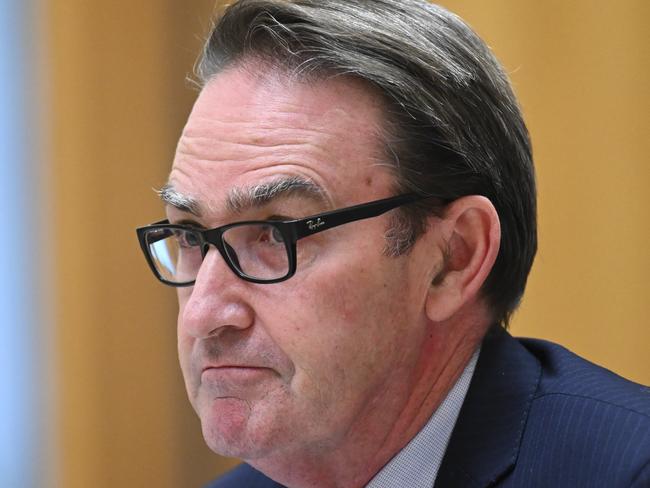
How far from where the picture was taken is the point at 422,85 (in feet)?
5.09

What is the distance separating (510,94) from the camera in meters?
1.70

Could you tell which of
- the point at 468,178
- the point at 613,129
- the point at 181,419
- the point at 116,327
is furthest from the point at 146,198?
the point at 468,178

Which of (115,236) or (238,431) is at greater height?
(115,236)

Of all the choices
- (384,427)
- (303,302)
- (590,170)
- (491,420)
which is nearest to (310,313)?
(303,302)

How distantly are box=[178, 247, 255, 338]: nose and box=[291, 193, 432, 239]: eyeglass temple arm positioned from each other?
13cm

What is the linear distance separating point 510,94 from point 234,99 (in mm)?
494

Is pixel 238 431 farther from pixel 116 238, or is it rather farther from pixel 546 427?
pixel 116 238

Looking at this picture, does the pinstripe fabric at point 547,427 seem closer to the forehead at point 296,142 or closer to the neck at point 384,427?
the neck at point 384,427

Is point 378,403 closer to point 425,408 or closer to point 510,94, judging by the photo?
point 425,408

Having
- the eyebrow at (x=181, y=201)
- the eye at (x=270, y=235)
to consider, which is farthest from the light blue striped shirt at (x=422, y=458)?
the eyebrow at (x=181, y=201)

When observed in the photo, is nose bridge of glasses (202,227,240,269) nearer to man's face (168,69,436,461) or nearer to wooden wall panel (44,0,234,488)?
man's face (168,69,436,461)

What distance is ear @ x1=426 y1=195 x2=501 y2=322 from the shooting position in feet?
5.17

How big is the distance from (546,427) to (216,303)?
1.82 ft

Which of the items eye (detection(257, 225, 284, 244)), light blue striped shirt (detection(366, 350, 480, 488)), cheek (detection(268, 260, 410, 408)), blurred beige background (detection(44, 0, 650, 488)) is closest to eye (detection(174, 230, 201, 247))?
eye (detection(257, 225, 284, 244))
